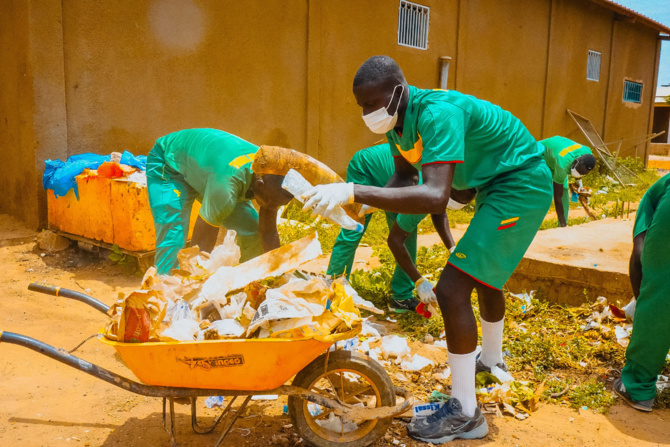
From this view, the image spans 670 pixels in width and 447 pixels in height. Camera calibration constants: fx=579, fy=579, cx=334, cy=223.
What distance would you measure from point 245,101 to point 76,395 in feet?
17.7

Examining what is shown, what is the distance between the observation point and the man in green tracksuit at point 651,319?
312 centimetres

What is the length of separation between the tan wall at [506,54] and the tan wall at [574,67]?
46 cm

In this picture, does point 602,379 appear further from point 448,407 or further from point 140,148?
point 140,148

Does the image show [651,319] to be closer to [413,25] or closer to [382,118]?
[382,118]

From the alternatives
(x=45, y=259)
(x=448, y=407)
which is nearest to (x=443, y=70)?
(x=45, y=259)

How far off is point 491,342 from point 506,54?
10.9 metres

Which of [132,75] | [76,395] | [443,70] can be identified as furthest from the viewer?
[443,70]

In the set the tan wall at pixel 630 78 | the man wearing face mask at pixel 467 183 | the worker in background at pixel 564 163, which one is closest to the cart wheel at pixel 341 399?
the man wearing face mask at pixel 467 183

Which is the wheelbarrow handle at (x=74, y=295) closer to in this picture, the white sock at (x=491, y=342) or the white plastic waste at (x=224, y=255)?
the white plastic waste at (x=224, y=255)

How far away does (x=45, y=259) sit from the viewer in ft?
19.1

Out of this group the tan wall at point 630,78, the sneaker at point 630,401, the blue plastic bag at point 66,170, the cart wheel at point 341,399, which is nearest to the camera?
the cart wheel at point 341,399

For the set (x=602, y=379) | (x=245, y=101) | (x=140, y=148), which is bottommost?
(x=602, y=379)

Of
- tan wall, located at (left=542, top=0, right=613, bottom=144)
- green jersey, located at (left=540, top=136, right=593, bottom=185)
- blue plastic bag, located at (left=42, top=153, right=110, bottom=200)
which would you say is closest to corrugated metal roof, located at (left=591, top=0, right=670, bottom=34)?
tan wall, located at (left=542, top=0, right=613, bottom=144)

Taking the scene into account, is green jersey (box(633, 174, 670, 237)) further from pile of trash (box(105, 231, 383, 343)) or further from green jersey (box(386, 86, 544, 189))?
pile of trash (box(105, 231, 383, 343))
